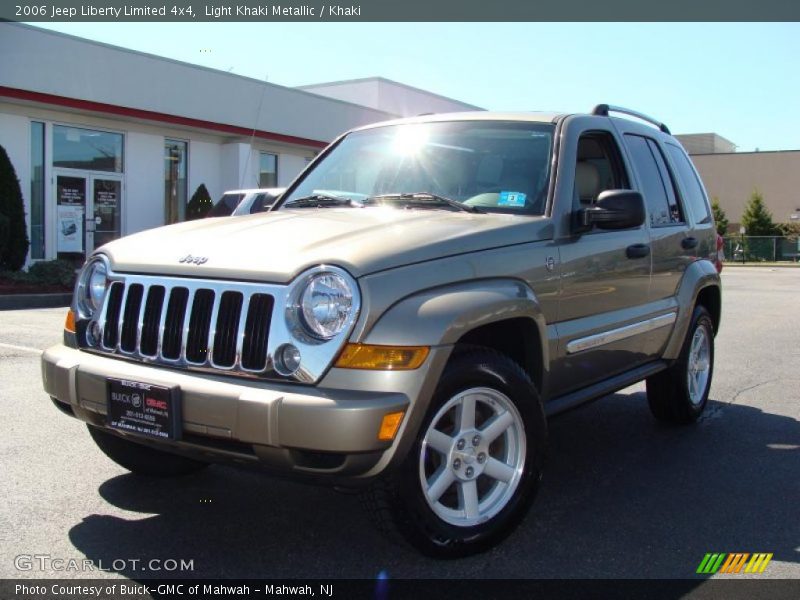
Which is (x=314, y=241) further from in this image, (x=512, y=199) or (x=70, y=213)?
(x=70, y=213)

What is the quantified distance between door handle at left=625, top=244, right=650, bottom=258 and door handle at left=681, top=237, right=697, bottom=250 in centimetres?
69

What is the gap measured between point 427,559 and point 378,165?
2.31m

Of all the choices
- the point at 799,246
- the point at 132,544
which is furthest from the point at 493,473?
the point at 799,246

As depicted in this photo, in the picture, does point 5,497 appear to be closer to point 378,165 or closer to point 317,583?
point 317,583

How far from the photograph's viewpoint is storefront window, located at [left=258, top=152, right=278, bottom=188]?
75.7 ft

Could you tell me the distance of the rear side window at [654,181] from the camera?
17.0 feet

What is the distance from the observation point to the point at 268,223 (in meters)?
3.87

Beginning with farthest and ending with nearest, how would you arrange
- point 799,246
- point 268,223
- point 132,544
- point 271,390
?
point 799,246 < point 268,223 < point 132,544 < point 271,390

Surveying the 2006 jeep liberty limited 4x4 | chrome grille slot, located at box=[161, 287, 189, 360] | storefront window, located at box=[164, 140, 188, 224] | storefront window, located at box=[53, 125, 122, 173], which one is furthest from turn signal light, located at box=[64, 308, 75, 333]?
storefront window, located at box=[164, 140, 188, 224]

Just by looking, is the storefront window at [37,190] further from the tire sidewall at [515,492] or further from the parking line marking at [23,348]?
the tire sidewall at [515,492]

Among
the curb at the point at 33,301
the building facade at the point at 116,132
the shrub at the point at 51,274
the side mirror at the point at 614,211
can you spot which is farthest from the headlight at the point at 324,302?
the shrub at the point at 51,274

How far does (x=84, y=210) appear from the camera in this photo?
59.8 ft

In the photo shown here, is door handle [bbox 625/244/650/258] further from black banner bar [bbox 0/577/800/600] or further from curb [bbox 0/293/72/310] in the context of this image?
curb [bbox 0/293/72/310]

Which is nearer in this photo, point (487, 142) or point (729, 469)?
point (487, 142)
